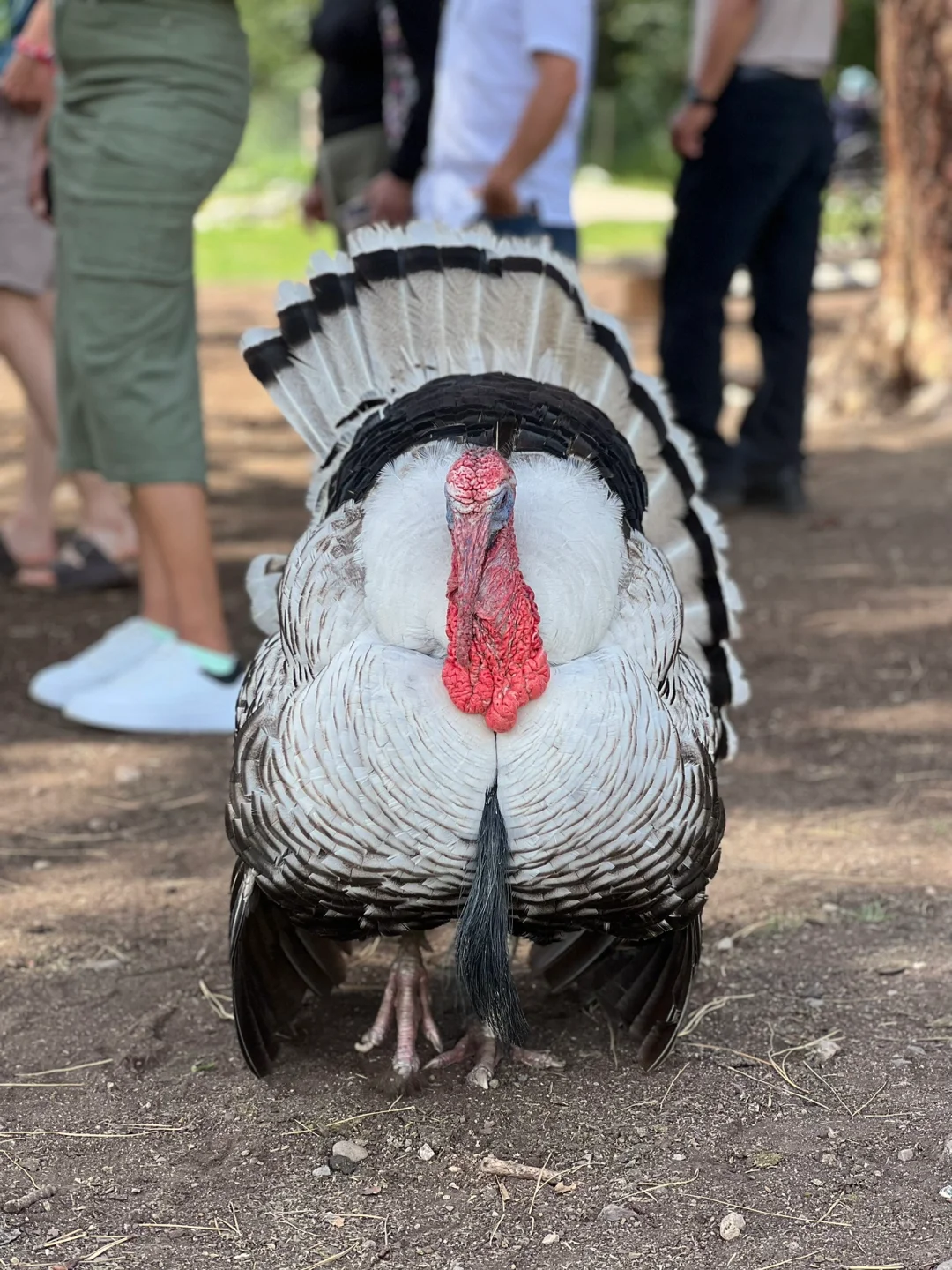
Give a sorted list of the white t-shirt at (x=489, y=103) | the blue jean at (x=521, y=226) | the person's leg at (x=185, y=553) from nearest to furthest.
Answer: the person's leg at (x=185, y=553), the white t-shirt at (x=489, y=103), the blue jean at (x=521, y=226)

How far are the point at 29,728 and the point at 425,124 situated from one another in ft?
8.50

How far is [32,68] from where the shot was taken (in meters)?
5.73

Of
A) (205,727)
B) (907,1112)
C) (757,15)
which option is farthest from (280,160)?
(907,1112)

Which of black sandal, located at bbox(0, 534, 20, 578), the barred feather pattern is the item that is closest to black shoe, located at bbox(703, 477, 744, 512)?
black sandal, located at bbox(0, 534, 20, 578)

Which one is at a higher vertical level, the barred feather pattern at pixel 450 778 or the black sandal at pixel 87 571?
the barred feather pattern at pixel 450 778

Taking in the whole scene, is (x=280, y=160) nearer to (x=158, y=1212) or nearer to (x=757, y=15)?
(x=757, y=15)

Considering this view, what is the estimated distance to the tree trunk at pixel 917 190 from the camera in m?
9.17

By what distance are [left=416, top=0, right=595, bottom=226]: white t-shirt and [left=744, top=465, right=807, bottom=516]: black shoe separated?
2.53 metres

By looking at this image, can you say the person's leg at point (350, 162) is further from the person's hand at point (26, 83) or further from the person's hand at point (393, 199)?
the person's hand at point (26, 83)

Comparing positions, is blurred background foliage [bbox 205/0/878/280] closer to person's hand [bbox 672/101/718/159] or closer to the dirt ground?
person's hand [bbox 672/101/718/159]

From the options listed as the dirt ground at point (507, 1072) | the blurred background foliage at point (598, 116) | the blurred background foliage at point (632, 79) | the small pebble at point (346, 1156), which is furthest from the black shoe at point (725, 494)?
the blurred background foliage at point (632, 79)

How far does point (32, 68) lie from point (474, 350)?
2727mm

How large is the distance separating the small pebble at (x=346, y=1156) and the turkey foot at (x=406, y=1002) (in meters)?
0.32

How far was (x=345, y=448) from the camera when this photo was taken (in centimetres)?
370
